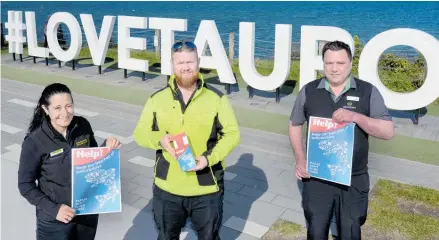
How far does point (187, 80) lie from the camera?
10.8ft

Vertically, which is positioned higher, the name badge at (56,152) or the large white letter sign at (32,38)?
the large white letter sign at (32,38)

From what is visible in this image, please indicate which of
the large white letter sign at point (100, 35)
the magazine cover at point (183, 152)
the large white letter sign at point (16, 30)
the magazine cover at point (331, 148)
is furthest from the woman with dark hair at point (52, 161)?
the large white letter sign at point (16, 30)

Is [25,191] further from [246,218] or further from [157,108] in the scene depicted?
[246,218]

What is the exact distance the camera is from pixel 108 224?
5.27 meters

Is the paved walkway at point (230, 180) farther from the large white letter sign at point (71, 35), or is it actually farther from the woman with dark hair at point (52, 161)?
the large white letter sign at point (71, 35)

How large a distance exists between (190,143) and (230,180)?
10.6ft

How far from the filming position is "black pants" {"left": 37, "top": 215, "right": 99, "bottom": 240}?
3137 mm

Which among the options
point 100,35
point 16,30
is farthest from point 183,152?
point 16,30

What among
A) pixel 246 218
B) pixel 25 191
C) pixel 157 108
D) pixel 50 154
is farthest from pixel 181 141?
pixel 246 218

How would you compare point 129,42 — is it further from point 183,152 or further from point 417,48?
point 183,152

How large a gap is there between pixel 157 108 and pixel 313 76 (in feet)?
22.6

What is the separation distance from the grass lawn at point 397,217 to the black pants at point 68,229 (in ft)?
7.49

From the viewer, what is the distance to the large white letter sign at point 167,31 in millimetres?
11664

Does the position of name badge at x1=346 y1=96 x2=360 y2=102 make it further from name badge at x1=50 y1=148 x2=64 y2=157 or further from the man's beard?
name badge at x1=50 y1=148 x2=64 y2=157
